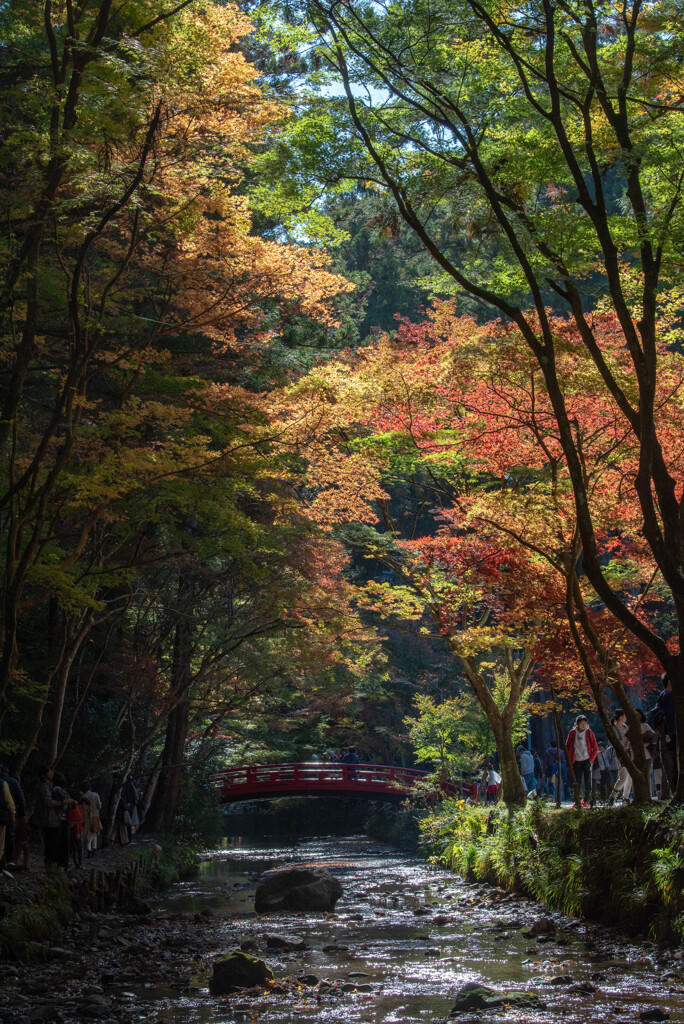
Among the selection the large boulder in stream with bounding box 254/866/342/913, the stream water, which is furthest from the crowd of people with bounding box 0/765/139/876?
the large boulder in stream with bounding box 254/866/342/913

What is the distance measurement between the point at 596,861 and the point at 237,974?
4327 millimetres

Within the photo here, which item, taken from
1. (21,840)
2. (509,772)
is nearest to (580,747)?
(509,772)

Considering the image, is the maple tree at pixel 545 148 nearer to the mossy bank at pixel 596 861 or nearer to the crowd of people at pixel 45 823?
the mossy bank at pixel 596 861

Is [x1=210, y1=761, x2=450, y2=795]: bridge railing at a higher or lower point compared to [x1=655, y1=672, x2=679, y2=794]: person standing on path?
lower

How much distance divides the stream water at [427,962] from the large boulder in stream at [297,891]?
12.1 inches

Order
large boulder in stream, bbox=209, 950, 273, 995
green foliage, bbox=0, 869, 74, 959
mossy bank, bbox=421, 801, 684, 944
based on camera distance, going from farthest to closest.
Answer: green foliage, bbox=0, 869, 74, 959 → mossy bank, bbox=421, 801, 684, 944 → large boulder in stream, bbox=209, 950, 273, 995

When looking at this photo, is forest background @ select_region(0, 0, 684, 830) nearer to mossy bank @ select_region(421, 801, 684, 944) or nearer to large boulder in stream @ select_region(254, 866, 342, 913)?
mossy bank @ select_region(421, 801, 684, 944)

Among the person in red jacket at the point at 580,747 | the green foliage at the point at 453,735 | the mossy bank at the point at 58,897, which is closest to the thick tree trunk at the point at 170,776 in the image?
the mossy bank at the point at 58,897

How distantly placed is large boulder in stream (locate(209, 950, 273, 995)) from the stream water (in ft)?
0.48

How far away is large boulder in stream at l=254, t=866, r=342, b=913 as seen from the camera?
13.2 metres

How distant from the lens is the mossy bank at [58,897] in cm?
870

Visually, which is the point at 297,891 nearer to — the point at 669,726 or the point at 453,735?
the point at 669,726

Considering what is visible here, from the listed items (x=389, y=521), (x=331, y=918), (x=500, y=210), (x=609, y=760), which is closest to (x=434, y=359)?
(x=389, y=521)

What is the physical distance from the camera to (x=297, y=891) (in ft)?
43.6
